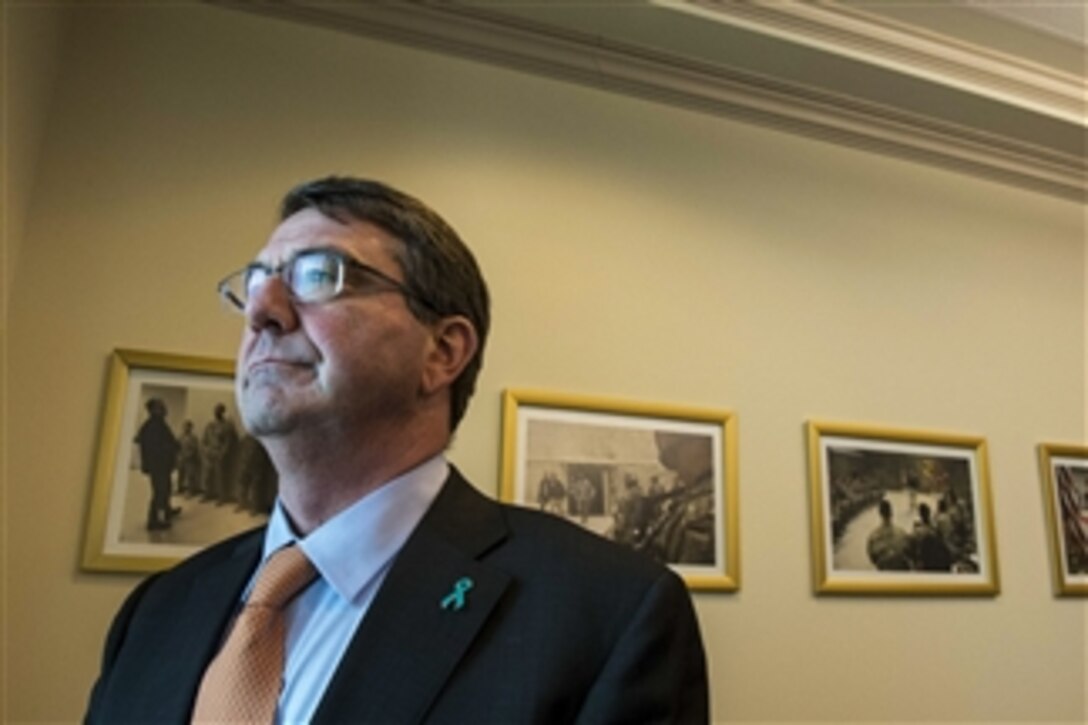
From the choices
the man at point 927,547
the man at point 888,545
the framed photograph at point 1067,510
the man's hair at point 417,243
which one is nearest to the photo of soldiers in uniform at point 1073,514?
the framed photograph at point 1067,510

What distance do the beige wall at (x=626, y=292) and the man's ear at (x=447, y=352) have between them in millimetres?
533

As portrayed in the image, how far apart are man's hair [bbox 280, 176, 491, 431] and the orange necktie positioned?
1.07 feet

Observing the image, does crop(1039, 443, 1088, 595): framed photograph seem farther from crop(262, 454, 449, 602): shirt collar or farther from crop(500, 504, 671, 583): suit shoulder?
crop(262, 454, 449, 602): shirt collar

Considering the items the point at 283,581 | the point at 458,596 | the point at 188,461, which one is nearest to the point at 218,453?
the point at 188,461

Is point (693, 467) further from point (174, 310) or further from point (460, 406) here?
point (174, 310)

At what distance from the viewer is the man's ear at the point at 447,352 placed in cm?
113

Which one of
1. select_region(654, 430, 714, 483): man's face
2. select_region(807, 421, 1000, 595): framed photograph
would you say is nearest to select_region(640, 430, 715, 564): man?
select_region(654, 430, 714, 483): man's face

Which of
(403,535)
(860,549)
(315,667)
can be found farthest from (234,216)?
(860,549)

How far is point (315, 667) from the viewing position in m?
0.92

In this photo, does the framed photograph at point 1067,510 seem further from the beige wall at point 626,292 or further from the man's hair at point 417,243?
the man's hair at point 417,243

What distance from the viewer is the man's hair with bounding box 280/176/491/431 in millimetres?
1116

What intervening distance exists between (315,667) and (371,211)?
2.08ft

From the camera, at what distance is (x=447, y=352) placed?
1.16 meters

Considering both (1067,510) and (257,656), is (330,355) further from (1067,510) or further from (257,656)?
(1067,510)
